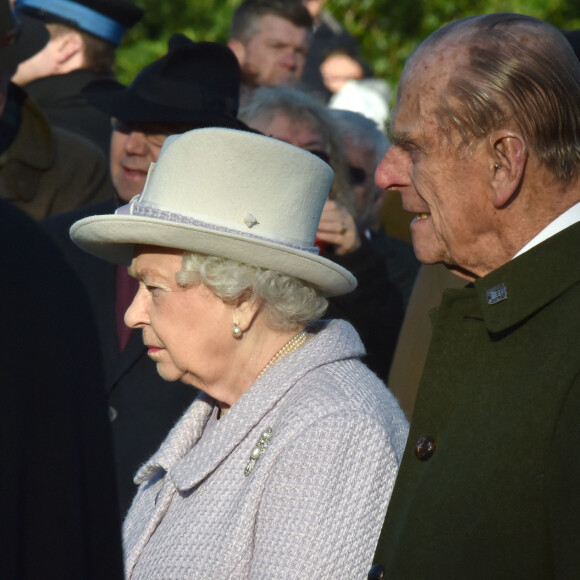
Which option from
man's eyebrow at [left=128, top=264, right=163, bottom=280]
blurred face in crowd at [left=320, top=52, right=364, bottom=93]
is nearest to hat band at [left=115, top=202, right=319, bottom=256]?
man's eyebrow at [left=128, top=264, right=163, bottom=280]

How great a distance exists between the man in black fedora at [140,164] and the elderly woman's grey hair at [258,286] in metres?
0.97

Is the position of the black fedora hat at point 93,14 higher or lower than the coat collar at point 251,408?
higher

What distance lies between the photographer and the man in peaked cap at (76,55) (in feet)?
18.4

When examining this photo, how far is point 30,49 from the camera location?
4.91 meters

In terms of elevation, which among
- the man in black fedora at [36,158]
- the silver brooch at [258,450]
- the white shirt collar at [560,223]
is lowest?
the silver brooch at [258,450]

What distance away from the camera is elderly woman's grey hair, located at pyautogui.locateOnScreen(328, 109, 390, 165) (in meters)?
5.03

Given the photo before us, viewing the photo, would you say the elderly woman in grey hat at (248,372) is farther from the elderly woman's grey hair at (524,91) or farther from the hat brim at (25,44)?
the hat brim at (25,44)

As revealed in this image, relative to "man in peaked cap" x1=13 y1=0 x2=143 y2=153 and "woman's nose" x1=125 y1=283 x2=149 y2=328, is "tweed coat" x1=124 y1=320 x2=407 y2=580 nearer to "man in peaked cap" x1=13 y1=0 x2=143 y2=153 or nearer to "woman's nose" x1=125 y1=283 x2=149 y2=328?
"woman's nose" x1=125 y1=283 x2=149 y2=328

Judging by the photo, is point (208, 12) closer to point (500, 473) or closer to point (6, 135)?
point (6, 135)

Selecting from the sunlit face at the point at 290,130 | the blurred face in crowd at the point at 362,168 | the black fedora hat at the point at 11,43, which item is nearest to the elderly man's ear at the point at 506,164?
the sunlit face at the point at 290,130

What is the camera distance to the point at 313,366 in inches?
109

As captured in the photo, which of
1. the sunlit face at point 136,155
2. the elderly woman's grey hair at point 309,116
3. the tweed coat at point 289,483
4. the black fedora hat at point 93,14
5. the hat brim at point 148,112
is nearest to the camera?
the tweed coat at point 289,483

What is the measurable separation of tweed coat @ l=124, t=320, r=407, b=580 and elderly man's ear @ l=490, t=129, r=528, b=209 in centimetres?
69

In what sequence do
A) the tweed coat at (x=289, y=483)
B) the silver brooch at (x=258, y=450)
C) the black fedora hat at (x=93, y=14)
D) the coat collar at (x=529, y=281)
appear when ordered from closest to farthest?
the coat collar at (x=529, y=281) < the tweed coat at (x=289, y=483) < the silver brooch at (x=258, y=450) < the black fedora hat at (x=93, y=14)
